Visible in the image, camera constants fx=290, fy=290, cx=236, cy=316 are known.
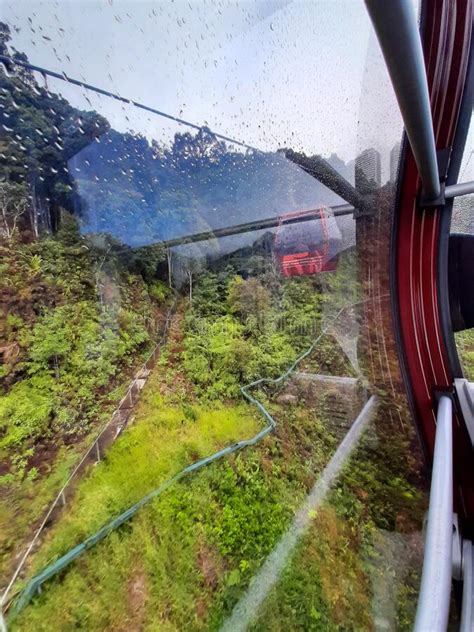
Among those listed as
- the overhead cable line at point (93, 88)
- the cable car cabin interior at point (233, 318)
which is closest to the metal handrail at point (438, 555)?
the cable car cabin interior at point (233, 318)

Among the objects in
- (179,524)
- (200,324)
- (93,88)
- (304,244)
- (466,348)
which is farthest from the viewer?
(304,244)

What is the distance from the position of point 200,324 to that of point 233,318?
19 cm

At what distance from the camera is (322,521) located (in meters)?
1.07

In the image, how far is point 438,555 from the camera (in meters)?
0.51

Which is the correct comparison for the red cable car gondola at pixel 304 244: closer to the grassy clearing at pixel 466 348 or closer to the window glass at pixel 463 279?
the window glass at pixel 463 279

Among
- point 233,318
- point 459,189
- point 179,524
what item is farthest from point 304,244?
point 179,524

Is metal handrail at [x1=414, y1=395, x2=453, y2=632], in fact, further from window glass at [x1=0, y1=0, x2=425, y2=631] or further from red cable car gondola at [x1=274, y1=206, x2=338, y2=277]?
red cable car gondola at [x1=274, y1=206, x2=338, y2=277]

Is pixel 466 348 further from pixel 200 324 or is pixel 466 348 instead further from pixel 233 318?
pixel 200 324

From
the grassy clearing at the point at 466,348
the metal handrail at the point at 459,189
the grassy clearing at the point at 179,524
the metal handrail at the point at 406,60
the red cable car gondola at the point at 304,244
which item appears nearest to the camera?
the metal handrail at the point at 406,60

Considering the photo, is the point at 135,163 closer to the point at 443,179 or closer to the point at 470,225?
the point at 443,179

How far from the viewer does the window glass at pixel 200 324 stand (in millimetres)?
853

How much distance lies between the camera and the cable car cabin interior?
828 millimetres

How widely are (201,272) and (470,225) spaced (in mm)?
1352

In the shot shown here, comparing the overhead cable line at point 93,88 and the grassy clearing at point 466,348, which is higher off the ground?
the overhead cable line at point 93,88
